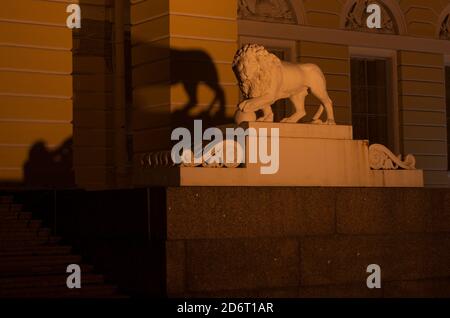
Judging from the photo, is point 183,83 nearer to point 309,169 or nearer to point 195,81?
point 195,81

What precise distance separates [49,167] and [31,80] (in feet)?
5.27

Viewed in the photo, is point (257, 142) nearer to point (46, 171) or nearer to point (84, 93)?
point (46, 171)

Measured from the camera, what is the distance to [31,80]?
1819 centimetres

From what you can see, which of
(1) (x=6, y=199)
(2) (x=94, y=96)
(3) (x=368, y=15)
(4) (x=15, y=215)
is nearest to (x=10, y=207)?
(4) (x=15, y=215)

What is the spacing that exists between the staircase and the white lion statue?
9.63 feet

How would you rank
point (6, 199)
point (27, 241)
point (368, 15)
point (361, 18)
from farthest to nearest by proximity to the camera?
point (368, 15) < point (361, 18) < point (6, 199) < point (27, 241)

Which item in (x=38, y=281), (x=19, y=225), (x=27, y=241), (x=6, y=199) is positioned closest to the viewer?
(x=38, y=281)

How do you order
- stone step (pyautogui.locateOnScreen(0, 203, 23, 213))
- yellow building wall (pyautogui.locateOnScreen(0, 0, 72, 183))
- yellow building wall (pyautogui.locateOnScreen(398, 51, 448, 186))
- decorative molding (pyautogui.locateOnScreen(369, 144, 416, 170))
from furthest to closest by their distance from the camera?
yellow building wall (pyautogui.locateOnScreen(398, 51, 448, 186)) → yellow building wall (pyautogui.locateOnScreen(0, 0, 72, 183)) → stone step (pyautogui.locateOnScreen(0, 203, 23, 213)) → decorative molding (pyautogui.locateOnScreen(369, 144, 416, 170))

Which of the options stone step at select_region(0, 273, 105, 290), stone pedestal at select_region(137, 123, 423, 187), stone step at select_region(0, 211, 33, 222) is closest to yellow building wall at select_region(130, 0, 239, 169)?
stone step at select_region(0, 211, 33, 222)

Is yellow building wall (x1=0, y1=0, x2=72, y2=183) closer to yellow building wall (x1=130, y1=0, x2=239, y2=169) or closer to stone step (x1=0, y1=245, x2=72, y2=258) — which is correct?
yellow building wall (x1=130, y1=0, x2=239, y2=169)

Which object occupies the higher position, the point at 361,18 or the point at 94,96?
the point at 361,18

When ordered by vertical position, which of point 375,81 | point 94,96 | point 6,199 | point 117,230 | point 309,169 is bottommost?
point 117,230

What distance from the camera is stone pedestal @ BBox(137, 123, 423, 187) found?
40.4ft

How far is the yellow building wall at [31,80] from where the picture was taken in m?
17.8
